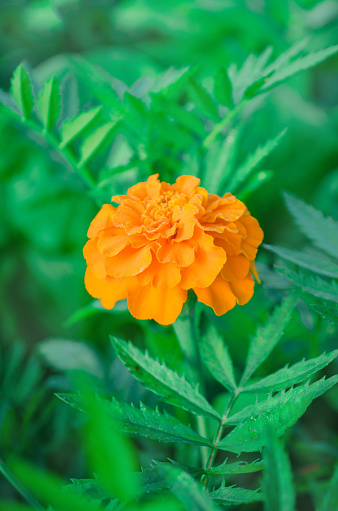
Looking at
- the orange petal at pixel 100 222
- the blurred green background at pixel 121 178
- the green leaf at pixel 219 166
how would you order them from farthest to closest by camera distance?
the blurred green background at pixel 121 178
the green leaf at pixel 219 166
the orange petal at pixel 100 222

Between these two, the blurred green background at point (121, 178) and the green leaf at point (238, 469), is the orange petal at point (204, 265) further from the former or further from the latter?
the blurred green background at point (121, 178)

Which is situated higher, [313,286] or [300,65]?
[300,65]

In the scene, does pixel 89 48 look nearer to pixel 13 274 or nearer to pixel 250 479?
pixel 13 274

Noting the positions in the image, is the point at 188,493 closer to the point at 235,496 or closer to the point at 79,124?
the point at 235,496

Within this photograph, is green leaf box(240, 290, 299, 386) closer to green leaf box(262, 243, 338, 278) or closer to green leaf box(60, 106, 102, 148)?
green leaf box(262, 243, 338, 278)

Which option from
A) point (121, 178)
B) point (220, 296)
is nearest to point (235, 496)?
point (220, 296)

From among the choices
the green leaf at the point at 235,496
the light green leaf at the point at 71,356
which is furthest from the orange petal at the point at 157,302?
the light green leaf at the point at 71,356

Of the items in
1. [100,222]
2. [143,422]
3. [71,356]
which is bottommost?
[71,356]

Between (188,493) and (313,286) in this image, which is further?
(313,286)
